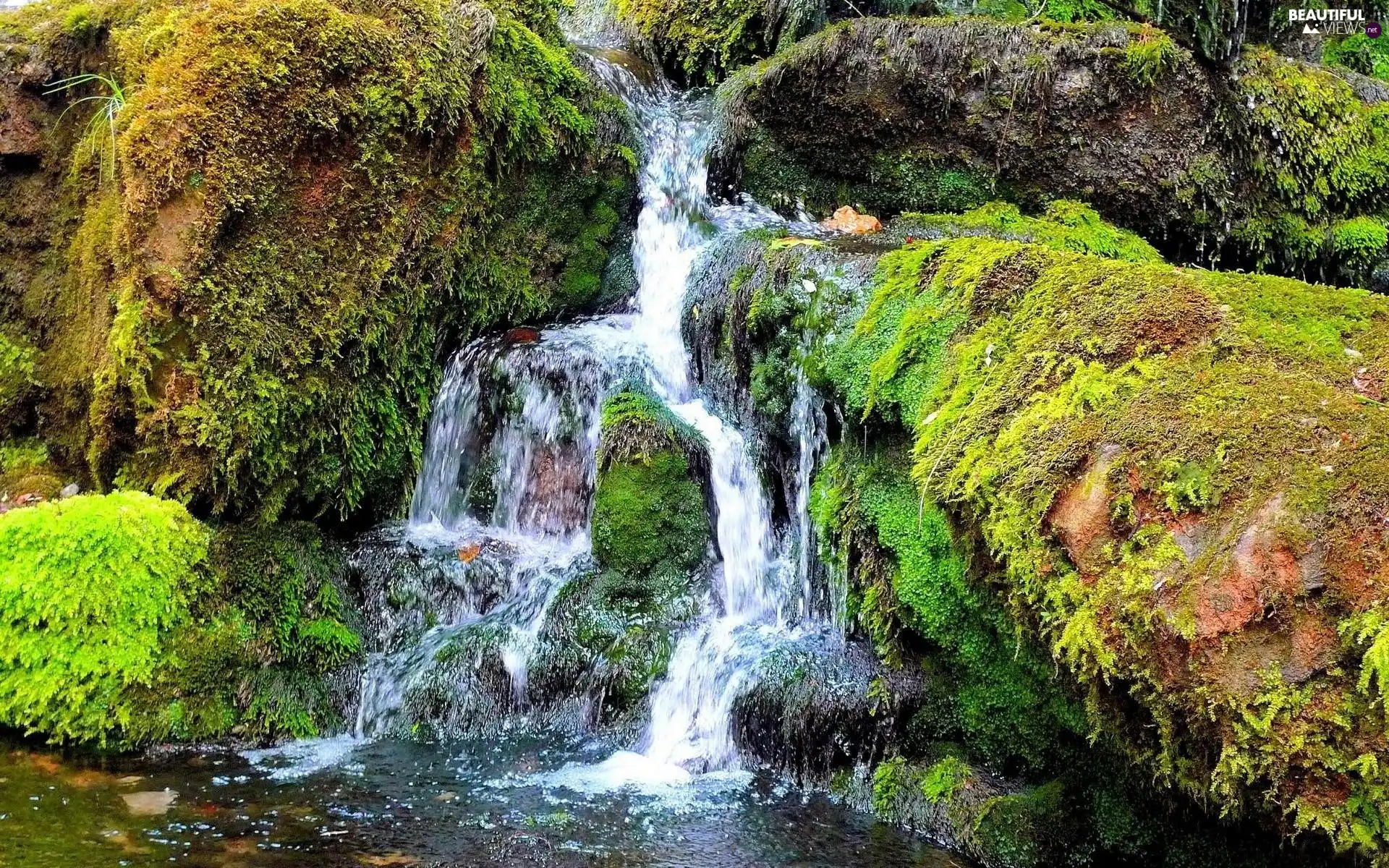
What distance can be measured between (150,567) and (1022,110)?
7.60 m

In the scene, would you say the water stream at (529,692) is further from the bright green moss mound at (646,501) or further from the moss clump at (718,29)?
the moss clump at (718,29)

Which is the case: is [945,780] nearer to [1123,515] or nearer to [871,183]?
[1123,515]

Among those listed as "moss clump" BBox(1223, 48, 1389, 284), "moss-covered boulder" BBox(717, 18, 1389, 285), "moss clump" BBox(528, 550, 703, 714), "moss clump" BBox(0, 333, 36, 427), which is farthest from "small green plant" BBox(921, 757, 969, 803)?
"moss clump" BBox(0, 333, 36, 427)

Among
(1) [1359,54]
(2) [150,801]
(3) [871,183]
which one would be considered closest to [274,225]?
(2) [150,801]

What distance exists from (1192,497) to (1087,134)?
18.8 ft

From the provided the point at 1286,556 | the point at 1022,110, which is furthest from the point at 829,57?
the point at 1286,556

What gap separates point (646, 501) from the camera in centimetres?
650

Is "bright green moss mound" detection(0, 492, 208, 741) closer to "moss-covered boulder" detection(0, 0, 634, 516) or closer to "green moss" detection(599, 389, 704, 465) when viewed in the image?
"moss-covered boulder" detection(0, 0, 634, 516)

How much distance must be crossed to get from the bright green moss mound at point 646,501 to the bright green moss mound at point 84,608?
8.76ft

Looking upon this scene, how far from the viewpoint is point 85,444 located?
6621 mm

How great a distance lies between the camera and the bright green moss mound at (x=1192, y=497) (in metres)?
2.99

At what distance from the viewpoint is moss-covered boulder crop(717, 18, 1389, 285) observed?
308 inches

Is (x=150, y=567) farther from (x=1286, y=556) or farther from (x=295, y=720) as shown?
(x=1286, y=556)

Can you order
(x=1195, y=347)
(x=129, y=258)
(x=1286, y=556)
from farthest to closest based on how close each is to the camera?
(x=129, y=258) < (x=1195, y=347) < (x=1286, y=556)
